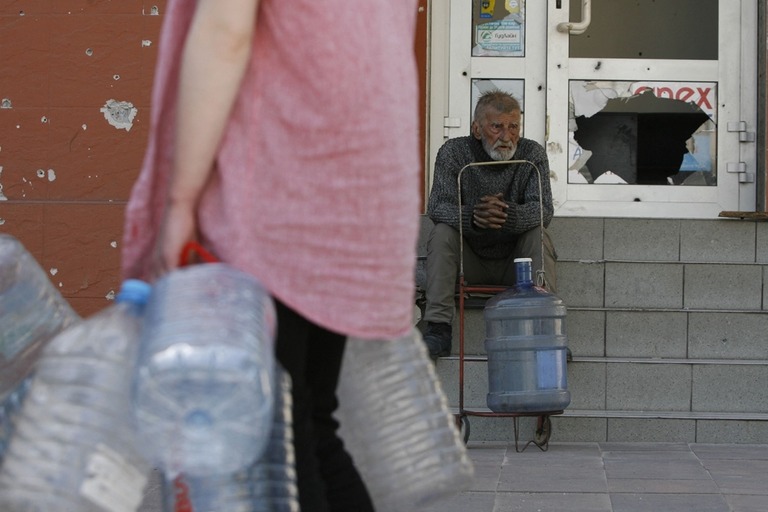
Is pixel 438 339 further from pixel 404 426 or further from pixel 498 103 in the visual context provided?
pixel 404 426

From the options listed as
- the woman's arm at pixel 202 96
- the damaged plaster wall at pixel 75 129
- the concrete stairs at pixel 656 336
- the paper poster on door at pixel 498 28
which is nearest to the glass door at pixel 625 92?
the paper poster on door at pixel 498 28

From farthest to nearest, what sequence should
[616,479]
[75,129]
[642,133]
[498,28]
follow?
[642,133] < [498,28] < [75,129] < [616,479]

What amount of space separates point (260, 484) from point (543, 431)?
4.26 m

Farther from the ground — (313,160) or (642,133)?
(642,133)

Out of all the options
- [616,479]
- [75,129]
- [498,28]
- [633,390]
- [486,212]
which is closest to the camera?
[616,479]

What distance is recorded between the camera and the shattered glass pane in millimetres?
7652

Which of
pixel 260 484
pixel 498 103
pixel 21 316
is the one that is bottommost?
pixel 260 484

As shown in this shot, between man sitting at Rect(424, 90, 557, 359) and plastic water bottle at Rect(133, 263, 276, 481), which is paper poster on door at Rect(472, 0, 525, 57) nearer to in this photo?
man sitting at Rect(424, 90, 557, 359)

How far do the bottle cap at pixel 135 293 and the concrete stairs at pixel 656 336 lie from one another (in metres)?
4.45

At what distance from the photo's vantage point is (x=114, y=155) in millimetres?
6961

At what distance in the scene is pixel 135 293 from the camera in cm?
206

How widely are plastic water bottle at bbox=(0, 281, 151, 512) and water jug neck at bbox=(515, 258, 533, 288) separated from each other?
4103mm

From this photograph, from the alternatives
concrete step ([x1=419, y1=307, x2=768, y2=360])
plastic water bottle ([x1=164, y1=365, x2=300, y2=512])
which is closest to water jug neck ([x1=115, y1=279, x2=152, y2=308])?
plastic water bottle ([x1=164, y1=365, x2=300, y2=512])

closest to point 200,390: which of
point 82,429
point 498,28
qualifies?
point 82,429
